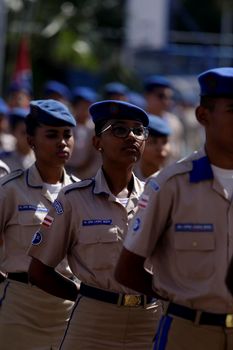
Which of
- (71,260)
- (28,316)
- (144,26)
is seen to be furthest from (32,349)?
(144,26)

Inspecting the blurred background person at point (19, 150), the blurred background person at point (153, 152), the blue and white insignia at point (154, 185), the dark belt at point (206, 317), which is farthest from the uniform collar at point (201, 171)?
the blurred background person at point (19, 150)

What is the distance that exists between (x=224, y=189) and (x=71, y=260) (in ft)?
5.03

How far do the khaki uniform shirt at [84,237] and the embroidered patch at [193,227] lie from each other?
1.20 m

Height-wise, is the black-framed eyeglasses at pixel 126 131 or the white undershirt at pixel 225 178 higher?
the white undershirt at pixel 225 178

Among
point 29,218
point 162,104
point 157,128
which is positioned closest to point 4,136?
point 162,104

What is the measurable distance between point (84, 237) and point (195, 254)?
4.36 feet

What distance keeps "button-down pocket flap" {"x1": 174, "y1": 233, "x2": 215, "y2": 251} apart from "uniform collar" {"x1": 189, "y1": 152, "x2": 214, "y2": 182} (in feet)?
0.83

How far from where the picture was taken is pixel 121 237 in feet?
20.4

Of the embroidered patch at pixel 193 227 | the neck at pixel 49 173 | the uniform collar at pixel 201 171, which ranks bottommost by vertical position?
the neck at pixel 49 173

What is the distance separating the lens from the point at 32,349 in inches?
282

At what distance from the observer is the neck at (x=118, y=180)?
6.43m

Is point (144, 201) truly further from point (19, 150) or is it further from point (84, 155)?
point (84, 155)

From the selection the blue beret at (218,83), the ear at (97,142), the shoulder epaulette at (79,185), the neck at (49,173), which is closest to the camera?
the blue beret at (218,83)

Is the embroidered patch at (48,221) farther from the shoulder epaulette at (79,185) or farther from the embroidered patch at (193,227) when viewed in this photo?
the embroidered patch at (193,227)
